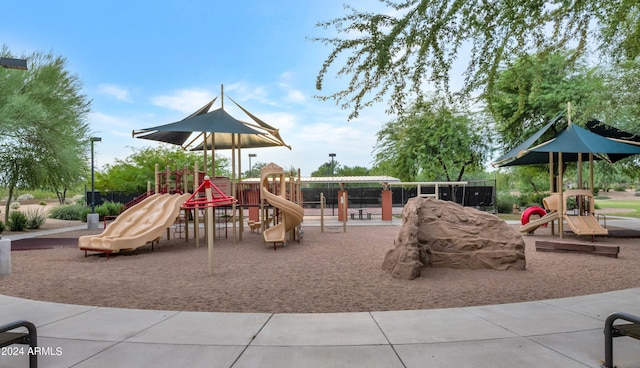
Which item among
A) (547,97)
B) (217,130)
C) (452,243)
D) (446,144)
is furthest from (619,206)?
(217,130)

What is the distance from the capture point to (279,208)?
12383mm

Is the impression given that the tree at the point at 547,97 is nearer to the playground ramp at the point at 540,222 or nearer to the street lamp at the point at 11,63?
the playground ramp at the point at 540,222

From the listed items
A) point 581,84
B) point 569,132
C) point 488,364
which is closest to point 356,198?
point 581,84

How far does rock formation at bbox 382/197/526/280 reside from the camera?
8.22m

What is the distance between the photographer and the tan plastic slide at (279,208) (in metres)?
12.1

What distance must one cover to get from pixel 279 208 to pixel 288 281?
199 inches

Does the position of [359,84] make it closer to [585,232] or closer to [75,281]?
[75,281]

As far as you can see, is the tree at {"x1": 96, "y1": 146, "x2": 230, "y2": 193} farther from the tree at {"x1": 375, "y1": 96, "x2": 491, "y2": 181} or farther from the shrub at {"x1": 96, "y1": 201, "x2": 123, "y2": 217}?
the tree at {"x1": 375, "y1": 96, "x2": 491, "y2": 181}

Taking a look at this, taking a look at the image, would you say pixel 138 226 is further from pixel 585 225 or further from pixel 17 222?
pixel 585 225

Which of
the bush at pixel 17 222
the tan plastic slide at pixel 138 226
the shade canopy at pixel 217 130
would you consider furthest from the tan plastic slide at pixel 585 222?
the bush at pixel 17 222

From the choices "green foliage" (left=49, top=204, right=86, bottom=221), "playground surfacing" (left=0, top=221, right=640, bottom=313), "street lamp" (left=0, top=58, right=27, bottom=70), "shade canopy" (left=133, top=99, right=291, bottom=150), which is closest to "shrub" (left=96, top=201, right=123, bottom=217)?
"green foliage" (left=49, top=204, right=86, bottom=221)

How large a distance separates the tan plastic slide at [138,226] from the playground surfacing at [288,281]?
410 mm

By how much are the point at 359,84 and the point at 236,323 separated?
3.70 metres

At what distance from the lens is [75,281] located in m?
7.52
